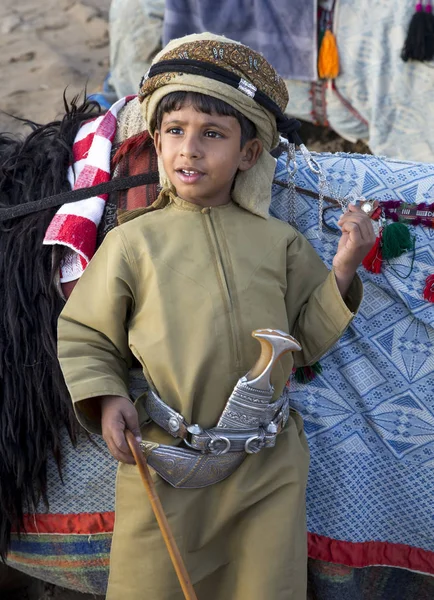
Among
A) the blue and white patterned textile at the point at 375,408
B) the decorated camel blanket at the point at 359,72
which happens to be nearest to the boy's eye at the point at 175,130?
the blue and white patterned textile at the point at 375,408

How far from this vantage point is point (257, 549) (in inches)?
67.9

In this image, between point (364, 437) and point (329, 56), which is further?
point (329, 56)

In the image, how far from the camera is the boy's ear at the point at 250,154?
1.83 metres

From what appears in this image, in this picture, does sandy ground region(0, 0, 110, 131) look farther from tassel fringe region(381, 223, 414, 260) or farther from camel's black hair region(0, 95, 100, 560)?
tassel fringe region(381, 223, 414, 260)

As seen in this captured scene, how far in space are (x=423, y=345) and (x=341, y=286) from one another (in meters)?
0.39

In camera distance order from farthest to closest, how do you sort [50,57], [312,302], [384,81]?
1. [50,57]
2. [384,81]
3. [312,302]

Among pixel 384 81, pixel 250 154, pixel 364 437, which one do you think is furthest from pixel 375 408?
pixel 384 81

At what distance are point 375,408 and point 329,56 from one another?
2.66 meters

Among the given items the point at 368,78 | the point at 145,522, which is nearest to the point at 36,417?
the point at 145,522

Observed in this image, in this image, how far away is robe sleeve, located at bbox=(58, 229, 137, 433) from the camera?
1702 mm

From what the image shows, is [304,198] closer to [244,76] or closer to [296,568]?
Answer: [244,76]

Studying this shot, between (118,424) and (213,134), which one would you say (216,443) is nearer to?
(118,424)

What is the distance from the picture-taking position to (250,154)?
1.85m

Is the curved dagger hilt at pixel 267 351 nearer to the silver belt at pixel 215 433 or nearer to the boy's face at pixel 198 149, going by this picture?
the silver belt at pixel 215 433
